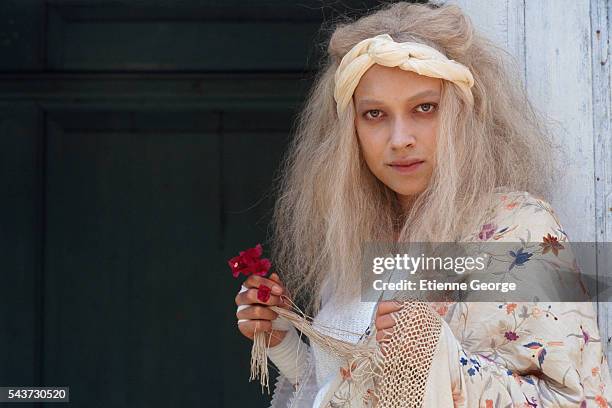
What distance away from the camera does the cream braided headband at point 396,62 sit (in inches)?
74.5

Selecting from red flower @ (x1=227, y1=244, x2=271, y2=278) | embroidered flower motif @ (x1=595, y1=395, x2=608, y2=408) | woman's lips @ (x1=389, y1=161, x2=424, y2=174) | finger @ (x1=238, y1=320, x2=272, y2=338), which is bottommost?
embroidered flower motif @ (x1=595, y1=395, x2=608, y2=408)

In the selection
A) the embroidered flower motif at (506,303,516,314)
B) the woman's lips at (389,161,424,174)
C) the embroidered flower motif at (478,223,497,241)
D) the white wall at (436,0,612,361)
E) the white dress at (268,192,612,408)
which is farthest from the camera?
the white wall at (436,0,612,361)

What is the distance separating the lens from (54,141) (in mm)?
3336

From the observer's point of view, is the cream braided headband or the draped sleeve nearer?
the draped sleeve

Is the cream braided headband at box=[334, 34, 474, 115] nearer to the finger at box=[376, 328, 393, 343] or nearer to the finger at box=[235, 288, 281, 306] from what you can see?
the finger at box=[235, 288, 281, 306]

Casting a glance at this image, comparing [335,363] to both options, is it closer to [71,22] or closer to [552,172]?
[552,172]

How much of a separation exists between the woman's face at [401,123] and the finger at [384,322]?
380mm

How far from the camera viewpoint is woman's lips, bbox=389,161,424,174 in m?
1.94

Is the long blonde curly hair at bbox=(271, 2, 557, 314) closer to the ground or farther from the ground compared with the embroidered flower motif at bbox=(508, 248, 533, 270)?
farther from the ground

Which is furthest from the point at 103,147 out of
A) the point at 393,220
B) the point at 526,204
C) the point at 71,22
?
the point at 526,204

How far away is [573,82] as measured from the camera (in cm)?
220

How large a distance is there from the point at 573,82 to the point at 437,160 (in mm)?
456

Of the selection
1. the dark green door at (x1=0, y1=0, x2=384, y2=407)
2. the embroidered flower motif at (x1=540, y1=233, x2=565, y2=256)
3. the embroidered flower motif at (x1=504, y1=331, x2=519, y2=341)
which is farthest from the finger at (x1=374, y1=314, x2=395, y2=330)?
the dark green door at (x1=0, y1=0, x2=384, y2=407)

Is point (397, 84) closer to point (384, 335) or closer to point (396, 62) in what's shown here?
point (396, 62)
